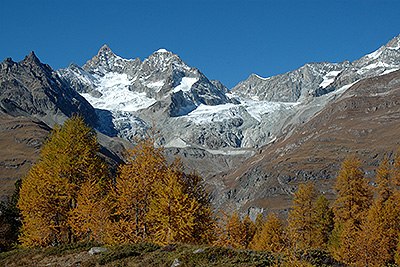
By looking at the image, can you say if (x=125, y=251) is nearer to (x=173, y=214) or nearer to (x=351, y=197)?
(x=173, y=214)

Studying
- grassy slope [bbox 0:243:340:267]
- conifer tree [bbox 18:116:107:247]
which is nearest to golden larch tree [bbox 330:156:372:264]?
grassy slope [bbox 0:243:340:267]

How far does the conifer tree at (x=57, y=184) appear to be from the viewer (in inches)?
1193

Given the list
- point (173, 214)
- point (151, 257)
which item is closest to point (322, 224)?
point (173, 214)

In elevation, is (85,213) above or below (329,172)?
below

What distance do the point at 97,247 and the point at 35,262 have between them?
411 centimetres

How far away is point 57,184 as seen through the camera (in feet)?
101

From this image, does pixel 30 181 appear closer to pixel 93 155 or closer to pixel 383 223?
pixel 93 155

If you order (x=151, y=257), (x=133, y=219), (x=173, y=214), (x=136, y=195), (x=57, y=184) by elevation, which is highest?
(x=57, y=184)

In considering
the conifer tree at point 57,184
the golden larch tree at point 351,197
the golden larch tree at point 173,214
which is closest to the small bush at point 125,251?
the golden larch tree at point 173,214

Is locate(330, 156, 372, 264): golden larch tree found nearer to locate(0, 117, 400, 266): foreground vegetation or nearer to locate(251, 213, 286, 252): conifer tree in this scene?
locate(0, 117, 400, 266): foreground vegetation

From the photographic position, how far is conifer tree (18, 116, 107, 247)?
30.3 meters

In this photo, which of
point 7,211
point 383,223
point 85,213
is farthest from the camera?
point 7,211

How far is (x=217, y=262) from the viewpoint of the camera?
64.7ft

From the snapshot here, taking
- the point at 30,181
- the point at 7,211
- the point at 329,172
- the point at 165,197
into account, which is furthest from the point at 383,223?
the point at 329,172
